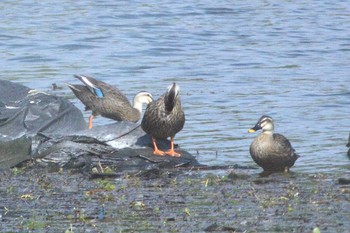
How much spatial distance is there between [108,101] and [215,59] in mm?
7032

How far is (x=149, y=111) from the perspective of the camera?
1164 cm

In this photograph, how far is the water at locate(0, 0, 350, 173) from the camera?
13.4 metres

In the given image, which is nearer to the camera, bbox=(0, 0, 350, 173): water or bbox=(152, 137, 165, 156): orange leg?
bbox=(152, 137, 165, 156): orange leg

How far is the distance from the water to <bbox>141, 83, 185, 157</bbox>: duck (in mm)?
465

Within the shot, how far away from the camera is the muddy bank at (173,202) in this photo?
7.95 m

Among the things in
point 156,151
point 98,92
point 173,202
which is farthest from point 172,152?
point 173,202

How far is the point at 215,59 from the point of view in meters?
20.1

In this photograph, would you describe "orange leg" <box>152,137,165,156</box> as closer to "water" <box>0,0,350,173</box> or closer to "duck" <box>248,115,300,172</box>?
"water" <box>0,0,350,173</box>

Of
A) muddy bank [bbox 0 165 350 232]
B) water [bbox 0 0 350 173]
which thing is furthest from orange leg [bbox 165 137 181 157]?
muddy bank [bbox 0 165 350 232]

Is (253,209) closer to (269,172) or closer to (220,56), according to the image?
(269,172)

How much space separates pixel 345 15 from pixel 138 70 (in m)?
10.2

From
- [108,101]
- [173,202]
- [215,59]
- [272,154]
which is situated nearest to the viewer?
[173,202]

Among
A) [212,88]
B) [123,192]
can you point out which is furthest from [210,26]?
[123,192]

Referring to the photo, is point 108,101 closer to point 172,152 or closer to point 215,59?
point 172,152
